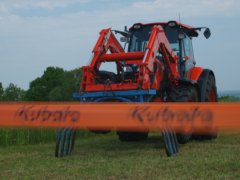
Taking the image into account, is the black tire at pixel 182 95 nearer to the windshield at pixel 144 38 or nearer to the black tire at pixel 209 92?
the black tire at pixel 209 92

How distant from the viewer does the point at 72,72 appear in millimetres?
54375

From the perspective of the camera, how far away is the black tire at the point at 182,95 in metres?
10.2

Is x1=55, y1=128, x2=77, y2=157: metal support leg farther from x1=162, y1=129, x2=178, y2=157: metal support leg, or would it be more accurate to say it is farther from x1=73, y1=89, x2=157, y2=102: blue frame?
x1=162, y1=129, x2=178, y2=157: metal support leg

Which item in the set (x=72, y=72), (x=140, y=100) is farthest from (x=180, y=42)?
(x=72, y=72)

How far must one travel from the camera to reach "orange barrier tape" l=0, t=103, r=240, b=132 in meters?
3.73

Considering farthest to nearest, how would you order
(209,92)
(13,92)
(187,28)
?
(13,92)
(209,92)
(187,28)

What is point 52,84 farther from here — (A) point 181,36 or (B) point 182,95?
(B) point 182,95

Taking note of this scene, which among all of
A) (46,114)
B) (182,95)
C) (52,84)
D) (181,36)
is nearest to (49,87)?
(52,84)

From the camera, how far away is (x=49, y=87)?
55469 mm

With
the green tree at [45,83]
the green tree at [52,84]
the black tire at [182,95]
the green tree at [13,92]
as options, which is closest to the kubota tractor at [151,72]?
the black tire at [182,95]

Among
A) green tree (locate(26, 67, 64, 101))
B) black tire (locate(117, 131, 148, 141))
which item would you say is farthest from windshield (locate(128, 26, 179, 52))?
green tree (locate(26, 67, 64, 101))

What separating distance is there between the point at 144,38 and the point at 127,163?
446 centimetres

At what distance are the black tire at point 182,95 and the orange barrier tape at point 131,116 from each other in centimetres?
613

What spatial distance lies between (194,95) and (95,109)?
6.99 meters
